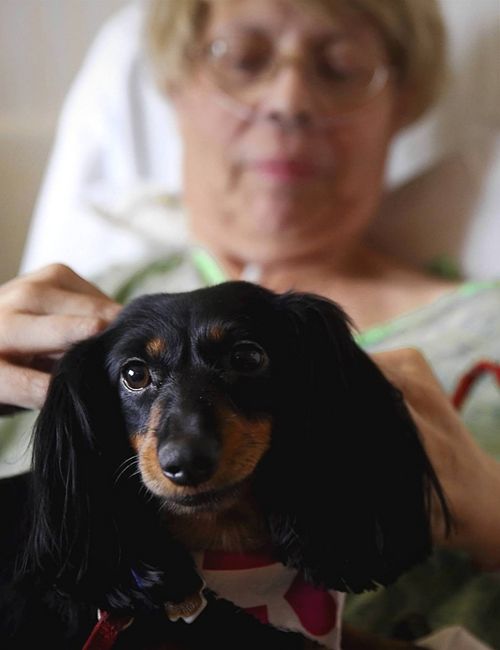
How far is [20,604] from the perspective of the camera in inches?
26.9

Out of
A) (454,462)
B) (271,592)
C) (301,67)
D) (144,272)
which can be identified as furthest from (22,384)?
(301,67)

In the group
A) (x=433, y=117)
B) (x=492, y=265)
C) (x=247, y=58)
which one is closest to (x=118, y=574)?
(x=247, y=58)

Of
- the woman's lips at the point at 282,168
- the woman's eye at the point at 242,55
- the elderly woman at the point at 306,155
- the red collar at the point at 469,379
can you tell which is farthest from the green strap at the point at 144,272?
the red collar at the point at 469,379

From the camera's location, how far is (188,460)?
57 cm

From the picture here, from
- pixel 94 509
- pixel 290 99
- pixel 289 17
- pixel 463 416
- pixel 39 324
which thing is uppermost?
pixel 289 17

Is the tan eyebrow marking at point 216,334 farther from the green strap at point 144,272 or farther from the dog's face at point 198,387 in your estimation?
the green strap at point 144,272

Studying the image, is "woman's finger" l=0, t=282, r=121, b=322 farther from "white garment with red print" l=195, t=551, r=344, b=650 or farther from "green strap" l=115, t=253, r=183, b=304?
"green strap" l=115, t=253, r=183, b=304

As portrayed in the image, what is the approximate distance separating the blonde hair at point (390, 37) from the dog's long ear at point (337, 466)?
77cm

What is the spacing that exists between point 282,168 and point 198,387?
2.36ft

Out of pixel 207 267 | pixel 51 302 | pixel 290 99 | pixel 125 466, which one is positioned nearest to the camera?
pixel 125 466

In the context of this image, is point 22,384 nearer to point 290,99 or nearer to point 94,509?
point 94,509

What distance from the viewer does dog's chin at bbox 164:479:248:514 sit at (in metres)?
0.60

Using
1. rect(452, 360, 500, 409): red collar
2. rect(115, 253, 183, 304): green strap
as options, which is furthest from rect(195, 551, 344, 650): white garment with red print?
rect(115, 253, 183, 304): green strap

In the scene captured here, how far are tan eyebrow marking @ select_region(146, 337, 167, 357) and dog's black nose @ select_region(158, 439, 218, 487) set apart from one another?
10cm
